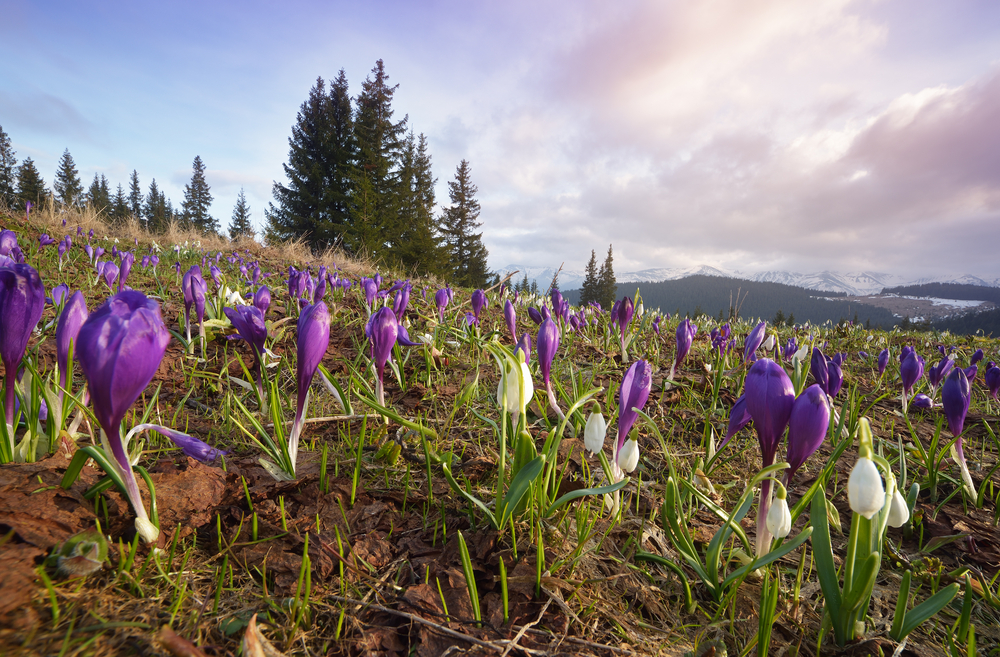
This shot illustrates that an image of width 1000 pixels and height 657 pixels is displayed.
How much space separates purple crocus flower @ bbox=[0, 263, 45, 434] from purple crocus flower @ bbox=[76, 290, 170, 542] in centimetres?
50

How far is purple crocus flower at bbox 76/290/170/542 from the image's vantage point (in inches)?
40.6

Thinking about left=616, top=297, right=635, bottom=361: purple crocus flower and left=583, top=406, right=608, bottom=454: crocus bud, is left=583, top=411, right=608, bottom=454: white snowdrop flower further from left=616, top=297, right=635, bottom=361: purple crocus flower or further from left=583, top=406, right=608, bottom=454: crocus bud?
left=616, top=297, right=635, bottom=361: purple crocus flower

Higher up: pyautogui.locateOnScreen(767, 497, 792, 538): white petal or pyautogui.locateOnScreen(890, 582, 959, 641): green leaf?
pyautogui.locateOnScreen(767, 497, 792, 538): white petal

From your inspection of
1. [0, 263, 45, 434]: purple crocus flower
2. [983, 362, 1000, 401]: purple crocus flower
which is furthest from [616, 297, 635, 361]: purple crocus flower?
[0, 263, 45, 434]: purple crocus flower

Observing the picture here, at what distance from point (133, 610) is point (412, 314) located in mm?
4075

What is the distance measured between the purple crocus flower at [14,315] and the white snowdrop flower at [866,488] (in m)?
2.42

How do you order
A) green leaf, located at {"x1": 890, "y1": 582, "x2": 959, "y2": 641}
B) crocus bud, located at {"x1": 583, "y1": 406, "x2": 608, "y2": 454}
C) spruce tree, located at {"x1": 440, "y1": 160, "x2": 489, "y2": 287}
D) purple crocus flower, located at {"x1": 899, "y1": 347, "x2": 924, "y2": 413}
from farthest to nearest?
spruce tree, located at {"x1": 440, "y1": 160, "x2": 489, "y2": 287}
purple crocus flower, located at {"x1": 899, "y1": 347, "x2": 924, "y2": 413}
crocus bud, located at {"x1": 583, "y1": 406, "x2": 608, "y2": 454}
green leaf, located at {"x1": 890, "y1": 582, "x2": 959, "y2": 641}

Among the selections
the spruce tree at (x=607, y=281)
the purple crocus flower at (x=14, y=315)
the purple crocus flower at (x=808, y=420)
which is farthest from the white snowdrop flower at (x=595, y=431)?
the spruce tree at (x=607, y=281)

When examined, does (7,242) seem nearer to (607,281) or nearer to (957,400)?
(957,400)

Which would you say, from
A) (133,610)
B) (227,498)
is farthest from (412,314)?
(133,610)

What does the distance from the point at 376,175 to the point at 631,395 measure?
30.7 m

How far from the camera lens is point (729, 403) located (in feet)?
10.3

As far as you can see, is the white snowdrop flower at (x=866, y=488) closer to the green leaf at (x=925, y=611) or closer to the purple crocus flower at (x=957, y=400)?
the green leaf at (x=925, y=611)

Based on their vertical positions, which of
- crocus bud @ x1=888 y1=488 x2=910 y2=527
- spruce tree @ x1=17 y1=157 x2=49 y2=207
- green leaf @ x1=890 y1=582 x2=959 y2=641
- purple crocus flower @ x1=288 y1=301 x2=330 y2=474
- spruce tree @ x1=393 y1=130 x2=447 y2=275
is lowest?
green leaf @ x1=890 y1=582 x2=959 y2=641
